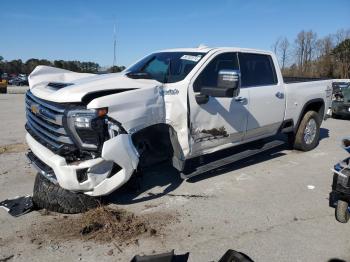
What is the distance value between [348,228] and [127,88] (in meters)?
2.94

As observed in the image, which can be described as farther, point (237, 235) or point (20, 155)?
point (20, 155)

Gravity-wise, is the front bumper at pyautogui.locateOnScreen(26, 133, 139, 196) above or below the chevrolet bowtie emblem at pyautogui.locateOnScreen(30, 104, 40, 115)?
below

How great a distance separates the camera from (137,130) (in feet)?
14.1

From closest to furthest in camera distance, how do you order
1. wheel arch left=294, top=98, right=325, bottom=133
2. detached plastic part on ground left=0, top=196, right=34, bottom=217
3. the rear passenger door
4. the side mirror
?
detached plastic part on ground left=0, top=196, right=34, bottom=217
the side mirror
the rear passenger door
wheel arch left=294, top=98, right=325, bottom=133

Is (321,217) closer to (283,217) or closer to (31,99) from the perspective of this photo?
(283,217)

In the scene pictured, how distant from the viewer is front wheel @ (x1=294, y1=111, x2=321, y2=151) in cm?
739

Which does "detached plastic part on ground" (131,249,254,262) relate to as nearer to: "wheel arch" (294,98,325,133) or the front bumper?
the front bumper

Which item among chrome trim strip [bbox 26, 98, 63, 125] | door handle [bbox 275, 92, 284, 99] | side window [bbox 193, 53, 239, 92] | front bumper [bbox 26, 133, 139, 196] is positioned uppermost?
side window [bbox 193, 53, 239, 92]

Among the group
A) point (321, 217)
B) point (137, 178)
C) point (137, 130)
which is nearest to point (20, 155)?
point (137, 178)

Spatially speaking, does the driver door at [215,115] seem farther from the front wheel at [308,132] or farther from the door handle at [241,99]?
the front wheel at [308,132]

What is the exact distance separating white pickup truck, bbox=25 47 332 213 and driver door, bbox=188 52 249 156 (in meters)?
0.01

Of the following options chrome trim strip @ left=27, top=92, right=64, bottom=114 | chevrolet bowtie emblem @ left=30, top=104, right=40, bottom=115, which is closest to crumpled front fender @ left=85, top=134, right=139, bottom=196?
chrome trim strip @ left=27, top=92, right=64, bottom=114

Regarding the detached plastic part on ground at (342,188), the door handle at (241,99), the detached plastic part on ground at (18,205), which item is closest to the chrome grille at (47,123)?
the detached plastic part on ground at (18,205)

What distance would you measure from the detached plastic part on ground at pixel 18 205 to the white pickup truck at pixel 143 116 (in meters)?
0.15
